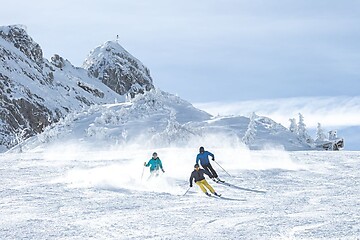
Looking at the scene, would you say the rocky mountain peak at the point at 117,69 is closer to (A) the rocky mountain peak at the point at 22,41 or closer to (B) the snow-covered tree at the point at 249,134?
(A) the rocky mountain peak at the point at 22,41

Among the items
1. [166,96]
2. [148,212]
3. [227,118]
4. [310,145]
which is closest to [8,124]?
[166,96]

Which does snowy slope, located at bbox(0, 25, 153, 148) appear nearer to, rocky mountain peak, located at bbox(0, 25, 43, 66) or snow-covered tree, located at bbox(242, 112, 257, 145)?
rocky mountain peak, located at bbox(0, 25, 43, 66)

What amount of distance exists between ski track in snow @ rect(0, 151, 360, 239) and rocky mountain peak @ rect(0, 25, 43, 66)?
99.1 m

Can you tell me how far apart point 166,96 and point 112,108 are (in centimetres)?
594

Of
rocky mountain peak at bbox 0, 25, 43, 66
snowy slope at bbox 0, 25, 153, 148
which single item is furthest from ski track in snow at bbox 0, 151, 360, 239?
rocky mountain peak at bbox 0, 25, 43, 66

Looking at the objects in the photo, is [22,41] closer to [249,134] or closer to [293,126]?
[293,126]

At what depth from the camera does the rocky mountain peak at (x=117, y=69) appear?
5605 inches

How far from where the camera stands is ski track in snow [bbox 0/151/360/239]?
10.5 m

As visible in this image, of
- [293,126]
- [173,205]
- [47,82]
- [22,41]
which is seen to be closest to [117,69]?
[22,41]

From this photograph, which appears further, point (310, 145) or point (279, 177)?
point (310, 145)

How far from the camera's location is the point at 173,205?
14.1 m

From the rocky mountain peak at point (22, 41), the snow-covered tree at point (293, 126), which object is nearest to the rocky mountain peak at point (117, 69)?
the rocky mountain peak at point (22, 41)

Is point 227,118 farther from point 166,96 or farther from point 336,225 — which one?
point 336,225

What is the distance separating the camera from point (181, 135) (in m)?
38.9
